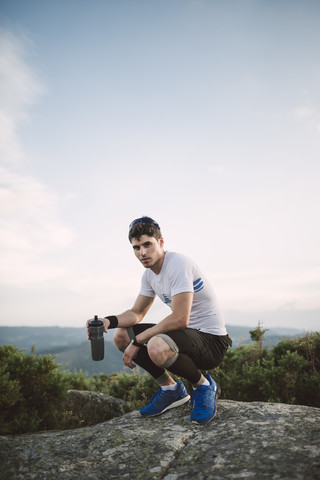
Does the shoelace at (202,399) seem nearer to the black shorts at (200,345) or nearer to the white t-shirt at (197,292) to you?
the black shorts at (200,345)

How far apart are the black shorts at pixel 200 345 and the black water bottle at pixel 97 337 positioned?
91 cm

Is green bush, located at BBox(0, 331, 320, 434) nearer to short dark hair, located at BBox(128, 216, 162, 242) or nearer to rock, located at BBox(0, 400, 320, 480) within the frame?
rock, located at BBox(0, 400, 320, 480)

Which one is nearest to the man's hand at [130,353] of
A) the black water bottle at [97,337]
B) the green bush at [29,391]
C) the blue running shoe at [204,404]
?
the black water bottle at [97,337]

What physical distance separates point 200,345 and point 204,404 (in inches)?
24.0

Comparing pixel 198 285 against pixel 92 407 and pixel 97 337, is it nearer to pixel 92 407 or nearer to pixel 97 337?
pixel 97 337

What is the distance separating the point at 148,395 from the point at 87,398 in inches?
48.5

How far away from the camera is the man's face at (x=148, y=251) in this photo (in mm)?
3682

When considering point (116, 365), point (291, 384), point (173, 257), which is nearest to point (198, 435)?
point (173, 257)

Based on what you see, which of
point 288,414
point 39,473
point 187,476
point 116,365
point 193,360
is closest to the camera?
point 187,476

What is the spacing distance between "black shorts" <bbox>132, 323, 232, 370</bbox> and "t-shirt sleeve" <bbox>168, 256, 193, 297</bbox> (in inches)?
18.5

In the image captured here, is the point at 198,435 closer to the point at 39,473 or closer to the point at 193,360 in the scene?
the point at 193,360

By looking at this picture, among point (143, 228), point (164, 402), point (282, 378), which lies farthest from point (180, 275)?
point (282, 378)

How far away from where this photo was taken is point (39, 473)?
2484 millimetres

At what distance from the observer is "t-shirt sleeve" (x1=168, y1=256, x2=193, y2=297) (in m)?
3.30
